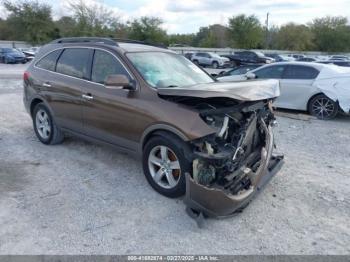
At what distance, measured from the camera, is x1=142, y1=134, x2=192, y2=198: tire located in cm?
374

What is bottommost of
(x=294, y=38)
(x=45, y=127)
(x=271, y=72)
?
(x=45, y=127)

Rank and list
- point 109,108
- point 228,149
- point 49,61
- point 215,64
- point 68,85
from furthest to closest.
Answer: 1. point 215,64
2. point 49,61
3. point 68,85
4. point 109,108
5. point 228,149

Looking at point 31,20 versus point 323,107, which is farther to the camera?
point 31,20

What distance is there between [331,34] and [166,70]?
6603cm

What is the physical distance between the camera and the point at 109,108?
4.51 m

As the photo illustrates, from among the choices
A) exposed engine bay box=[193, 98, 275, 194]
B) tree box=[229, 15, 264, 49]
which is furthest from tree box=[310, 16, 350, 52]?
exposed engine bay box=[193, 98, 275, 194]

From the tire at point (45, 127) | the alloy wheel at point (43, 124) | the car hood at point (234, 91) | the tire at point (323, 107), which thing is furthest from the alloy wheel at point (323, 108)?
the alloy wheel at point (43, 124)

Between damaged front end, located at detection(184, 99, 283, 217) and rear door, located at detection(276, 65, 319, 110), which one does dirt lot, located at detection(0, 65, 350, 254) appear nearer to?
damaged front end, located at detection(184, 99, 283, 217)

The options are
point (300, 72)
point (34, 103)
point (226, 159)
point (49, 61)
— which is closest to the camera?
point (226, 159)

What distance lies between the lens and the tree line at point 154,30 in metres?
50.8

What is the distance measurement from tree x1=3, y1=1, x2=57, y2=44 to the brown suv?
167 ft

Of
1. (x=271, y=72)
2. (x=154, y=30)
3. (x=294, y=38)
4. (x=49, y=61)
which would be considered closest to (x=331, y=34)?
(x=294, y=38)

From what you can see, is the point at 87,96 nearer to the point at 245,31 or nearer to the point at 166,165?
the point at 166,165

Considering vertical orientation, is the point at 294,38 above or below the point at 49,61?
above
